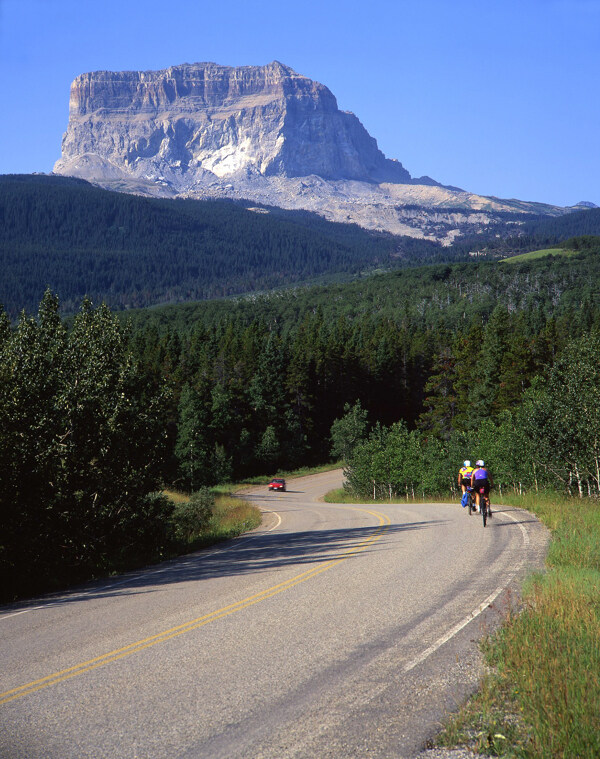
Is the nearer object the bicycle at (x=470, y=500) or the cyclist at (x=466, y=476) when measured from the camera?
the cyclist at (x=466, y=476)

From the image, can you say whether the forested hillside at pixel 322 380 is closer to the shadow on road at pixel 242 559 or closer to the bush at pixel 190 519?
the bush at pixel 190 519

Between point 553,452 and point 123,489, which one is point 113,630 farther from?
point 553,452

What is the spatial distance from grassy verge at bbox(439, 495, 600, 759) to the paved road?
331 mm

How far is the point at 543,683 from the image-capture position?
608 cm

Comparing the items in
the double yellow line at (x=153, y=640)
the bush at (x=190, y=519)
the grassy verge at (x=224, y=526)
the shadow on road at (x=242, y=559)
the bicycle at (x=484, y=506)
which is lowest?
the grassy verge at (x=224, y=526)

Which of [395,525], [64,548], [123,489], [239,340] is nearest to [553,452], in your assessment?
[395,525]

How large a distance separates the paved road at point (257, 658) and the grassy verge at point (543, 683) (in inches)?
13.0

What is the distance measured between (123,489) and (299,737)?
1352 centimetres

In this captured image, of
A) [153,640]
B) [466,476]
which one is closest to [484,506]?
[466,476]

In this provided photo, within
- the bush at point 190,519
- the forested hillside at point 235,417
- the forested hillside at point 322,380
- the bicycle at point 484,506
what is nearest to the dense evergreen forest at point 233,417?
the forested hillside at point 235,417

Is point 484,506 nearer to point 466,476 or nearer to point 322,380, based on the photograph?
point 466,476

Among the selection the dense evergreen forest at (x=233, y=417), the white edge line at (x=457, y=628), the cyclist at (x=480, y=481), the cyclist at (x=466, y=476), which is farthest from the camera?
the cyclist at (x=466, y=476)

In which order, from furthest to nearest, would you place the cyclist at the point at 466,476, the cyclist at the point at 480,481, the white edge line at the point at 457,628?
1. the cyclist at the point at 466,476
2. the cyclist at the point at 480,481
3. the white edge line at the point at 457,628

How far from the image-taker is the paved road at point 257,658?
5.81 meters
